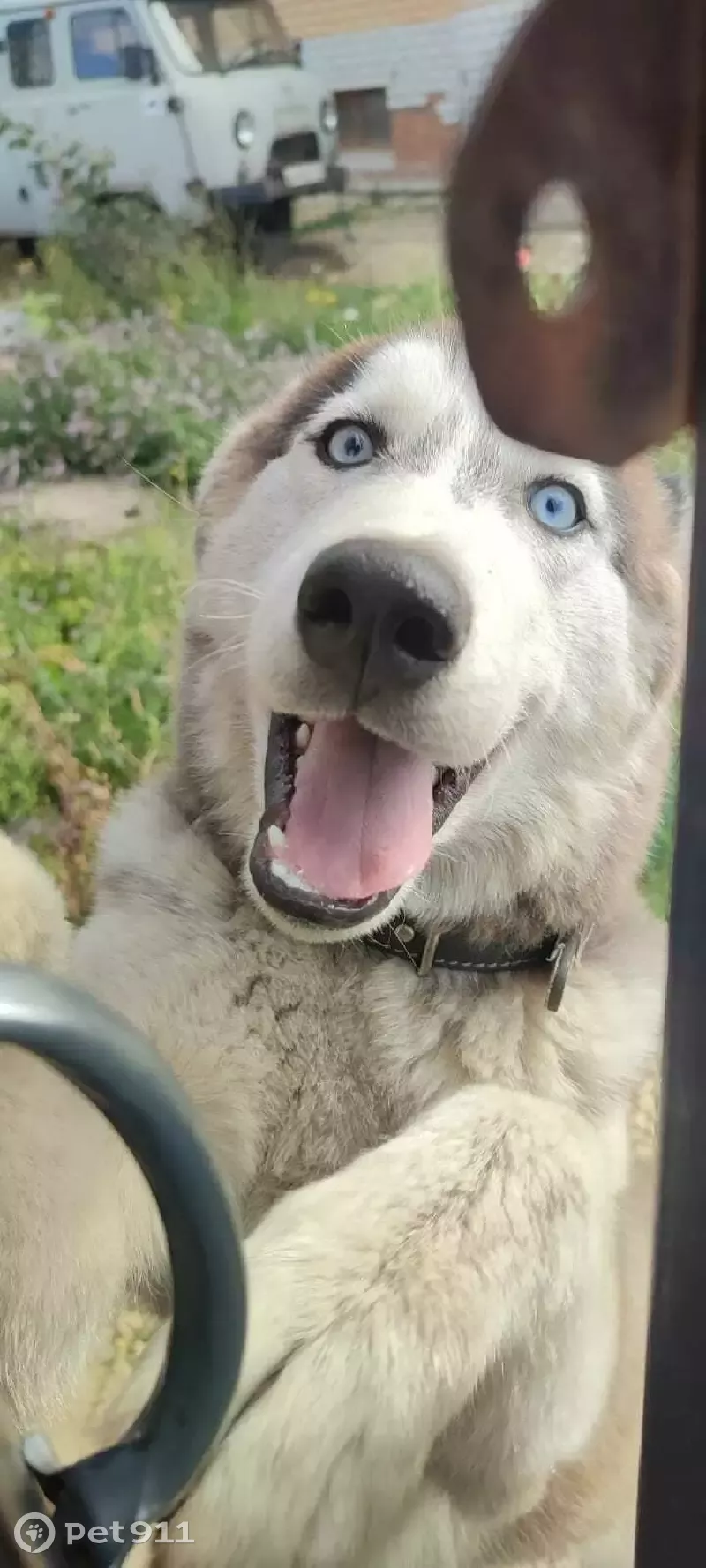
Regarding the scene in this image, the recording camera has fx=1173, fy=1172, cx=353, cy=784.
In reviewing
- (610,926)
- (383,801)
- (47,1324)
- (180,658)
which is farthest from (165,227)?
(47,1324)

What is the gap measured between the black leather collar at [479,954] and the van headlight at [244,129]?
0.51m

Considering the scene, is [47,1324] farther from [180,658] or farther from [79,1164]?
[180,658]

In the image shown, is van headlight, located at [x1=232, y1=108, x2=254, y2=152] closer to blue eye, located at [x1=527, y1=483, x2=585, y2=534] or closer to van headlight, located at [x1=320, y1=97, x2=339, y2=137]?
van headlight, located at [x1=320, y1=97, x2=339, y2=137]

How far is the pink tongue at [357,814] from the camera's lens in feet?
2.22

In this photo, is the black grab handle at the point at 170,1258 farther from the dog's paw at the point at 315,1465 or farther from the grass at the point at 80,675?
the grass at the point at 80,675

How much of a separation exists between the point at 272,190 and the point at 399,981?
1.71 ft

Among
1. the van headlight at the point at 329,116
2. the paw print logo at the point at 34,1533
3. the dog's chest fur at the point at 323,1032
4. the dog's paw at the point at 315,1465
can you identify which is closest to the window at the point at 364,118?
the van headlight at the point at 329,116

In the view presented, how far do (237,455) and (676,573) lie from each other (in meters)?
0.31

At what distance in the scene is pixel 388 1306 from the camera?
73 cm

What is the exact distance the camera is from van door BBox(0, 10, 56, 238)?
0.67 meters

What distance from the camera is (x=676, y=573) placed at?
63 centimetres

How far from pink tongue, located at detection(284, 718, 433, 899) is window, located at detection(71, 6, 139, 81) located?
1.33ft

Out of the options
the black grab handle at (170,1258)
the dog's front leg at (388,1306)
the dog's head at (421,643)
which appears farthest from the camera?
the dog's front leg at (388,1306)

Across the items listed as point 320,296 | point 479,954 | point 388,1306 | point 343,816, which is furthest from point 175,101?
point 388,1306
